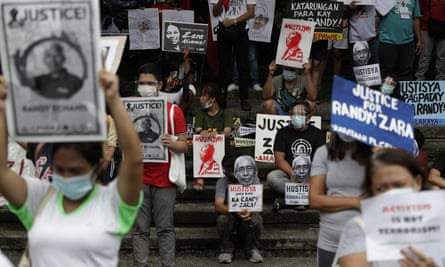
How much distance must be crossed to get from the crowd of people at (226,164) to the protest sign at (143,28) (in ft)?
1.69

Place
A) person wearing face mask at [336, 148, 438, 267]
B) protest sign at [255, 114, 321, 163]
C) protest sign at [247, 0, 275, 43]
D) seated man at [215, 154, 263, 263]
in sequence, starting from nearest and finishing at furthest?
1. person wearing face mask at [336, 148, 438, 267]
2. seated man at [215, 154, 263, 263]
3. protest sign at [255, 114, 321, 163]
4. protest sign at [247, 0, 275, 43]

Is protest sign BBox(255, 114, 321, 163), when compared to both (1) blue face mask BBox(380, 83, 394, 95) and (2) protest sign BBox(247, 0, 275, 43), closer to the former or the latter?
(1) blue face mask BBox(380, 83, 394, 95)

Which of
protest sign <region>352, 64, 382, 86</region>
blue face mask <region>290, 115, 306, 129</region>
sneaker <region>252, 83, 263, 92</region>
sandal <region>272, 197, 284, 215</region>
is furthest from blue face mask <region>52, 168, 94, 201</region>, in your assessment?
sneaker <region>252, 83, 263, 92</region>

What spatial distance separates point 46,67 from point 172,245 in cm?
395

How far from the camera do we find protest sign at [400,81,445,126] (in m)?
9.50

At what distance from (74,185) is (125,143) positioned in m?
0.28

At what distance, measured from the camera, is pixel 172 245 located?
7211 millimetres

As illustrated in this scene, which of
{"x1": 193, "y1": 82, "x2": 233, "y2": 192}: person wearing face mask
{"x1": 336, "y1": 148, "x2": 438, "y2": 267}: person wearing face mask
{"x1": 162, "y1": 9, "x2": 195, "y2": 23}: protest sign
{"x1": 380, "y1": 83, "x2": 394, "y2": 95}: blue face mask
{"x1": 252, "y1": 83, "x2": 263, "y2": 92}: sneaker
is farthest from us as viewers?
{"x1": 252, "y1": 83, "x2": 263, "y2": 92}: sneaker

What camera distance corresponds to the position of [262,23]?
11000mm

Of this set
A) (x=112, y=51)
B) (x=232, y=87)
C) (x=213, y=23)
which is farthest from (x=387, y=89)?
(x=112, y=51)

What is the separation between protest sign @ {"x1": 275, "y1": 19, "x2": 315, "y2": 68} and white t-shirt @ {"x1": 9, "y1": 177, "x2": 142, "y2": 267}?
589 cm

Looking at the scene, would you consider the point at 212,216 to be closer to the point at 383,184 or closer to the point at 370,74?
the point at 370,74

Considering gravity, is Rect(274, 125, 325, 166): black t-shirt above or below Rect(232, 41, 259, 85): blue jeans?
below

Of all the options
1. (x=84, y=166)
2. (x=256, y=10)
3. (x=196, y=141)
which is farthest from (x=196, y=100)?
(x=84, y=166)
